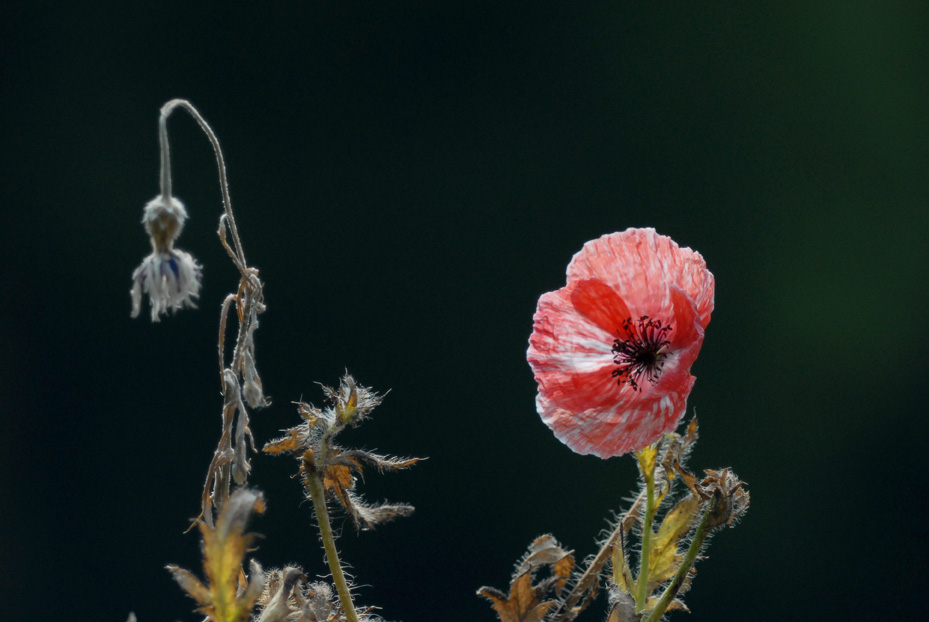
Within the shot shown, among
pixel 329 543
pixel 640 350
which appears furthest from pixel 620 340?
pixel 329 543

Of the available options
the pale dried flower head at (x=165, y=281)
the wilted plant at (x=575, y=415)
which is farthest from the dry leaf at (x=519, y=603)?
the pale dried flower head at (x=165, y=281)

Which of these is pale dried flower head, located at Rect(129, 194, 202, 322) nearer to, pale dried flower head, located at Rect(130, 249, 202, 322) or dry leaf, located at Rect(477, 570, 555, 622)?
pale dried flower head, located at Rect(130, 249, 202, 322)

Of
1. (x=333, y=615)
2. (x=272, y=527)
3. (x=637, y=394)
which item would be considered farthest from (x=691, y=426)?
(x=272, y=527)

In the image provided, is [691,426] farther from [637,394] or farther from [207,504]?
[207,504]

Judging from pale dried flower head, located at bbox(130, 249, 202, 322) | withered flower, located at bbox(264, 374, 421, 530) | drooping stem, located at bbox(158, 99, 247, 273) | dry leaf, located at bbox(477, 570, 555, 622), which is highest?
drooping stem, located at bbox(158, 99, 247, 273)

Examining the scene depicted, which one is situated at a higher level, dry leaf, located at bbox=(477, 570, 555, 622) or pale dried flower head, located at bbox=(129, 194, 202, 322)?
pale dried flower head, located at bbox=(129, 194, 202, 322)

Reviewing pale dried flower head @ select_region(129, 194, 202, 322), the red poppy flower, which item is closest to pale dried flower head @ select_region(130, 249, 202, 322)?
pale dried flower head @ select_region(129, 194, 202, 322)

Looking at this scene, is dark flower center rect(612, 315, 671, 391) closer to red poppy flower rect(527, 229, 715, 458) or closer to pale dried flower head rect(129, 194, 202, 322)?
red poppy flower rect(527, 229, 715, 458)
